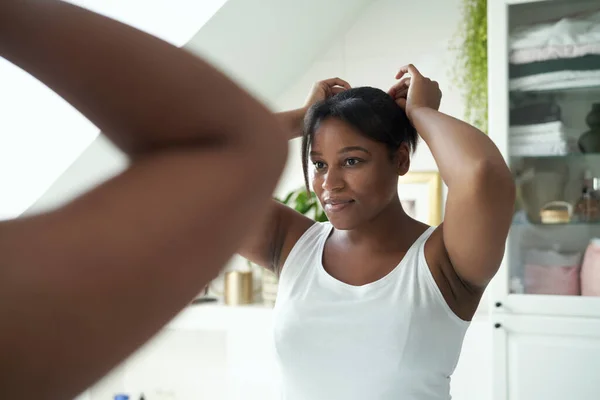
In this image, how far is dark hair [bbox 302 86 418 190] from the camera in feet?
3.10

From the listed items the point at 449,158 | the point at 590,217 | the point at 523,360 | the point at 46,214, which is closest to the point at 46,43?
the point at 46,214

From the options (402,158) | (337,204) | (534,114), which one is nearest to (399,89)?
(402,158)

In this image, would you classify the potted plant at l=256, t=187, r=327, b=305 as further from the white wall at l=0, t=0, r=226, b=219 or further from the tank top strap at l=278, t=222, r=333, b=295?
the tank top strap at l=278, t=222, r=333, b=295

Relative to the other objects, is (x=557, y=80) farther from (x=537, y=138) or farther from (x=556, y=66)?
(x=537, y=138)

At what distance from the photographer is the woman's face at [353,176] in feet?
3.08

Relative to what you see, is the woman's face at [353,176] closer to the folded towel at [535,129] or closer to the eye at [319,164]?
the eye at [319,164]

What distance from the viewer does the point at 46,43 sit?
0.64 feet

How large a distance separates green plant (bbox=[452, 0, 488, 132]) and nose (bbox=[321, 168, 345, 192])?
118 cm

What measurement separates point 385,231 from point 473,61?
1.25 m

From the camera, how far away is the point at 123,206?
181 mm

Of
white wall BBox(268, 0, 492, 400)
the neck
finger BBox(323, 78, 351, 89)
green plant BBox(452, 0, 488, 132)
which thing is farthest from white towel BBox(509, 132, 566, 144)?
the neck

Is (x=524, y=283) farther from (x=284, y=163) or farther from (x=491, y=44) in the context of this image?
(x=284, y=163)

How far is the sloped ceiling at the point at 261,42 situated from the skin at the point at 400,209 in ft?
2.75

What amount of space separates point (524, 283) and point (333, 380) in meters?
1.19
